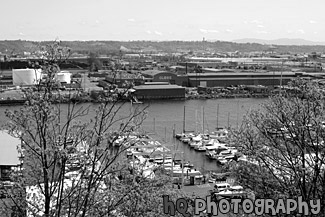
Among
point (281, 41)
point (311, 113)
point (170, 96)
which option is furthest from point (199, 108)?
point (281, 41)

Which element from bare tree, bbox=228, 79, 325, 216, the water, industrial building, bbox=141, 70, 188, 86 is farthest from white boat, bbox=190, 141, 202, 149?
industrial building, bbox=141, 70, 188, 86

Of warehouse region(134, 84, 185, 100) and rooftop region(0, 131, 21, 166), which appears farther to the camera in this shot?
warehouse region(134, 84, 185, 100)

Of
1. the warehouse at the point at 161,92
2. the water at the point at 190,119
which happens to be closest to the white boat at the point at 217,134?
the water at the point at 190,119

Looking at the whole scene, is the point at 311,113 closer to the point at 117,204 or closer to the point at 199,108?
the point at 117,204

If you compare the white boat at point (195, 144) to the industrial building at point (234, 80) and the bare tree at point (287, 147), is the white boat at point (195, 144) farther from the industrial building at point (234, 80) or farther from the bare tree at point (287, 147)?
the industrial building at point (234, 80)

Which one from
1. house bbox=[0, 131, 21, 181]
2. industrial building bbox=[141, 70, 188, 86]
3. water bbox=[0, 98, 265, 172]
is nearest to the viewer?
house bbox=[0, 131, 21, 181]

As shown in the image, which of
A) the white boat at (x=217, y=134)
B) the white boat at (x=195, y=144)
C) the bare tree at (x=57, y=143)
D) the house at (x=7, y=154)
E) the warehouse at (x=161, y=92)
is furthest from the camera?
the warehouse at (x=161, y=92)

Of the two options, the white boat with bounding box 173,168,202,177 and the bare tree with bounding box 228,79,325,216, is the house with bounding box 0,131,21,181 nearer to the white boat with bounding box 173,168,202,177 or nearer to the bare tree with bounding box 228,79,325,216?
the white boat with bounding box 173,168,202,177

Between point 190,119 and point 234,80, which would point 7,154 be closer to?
point 190,119
